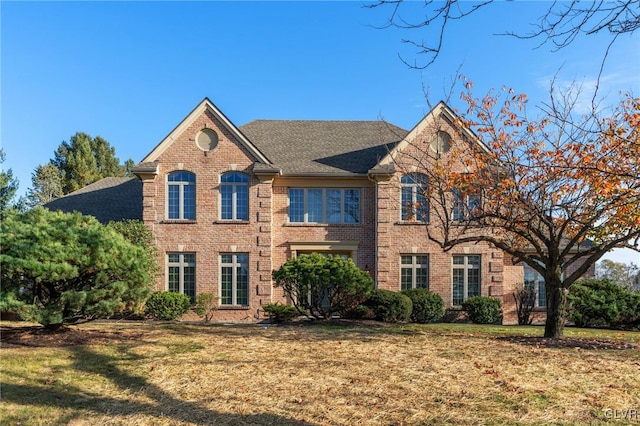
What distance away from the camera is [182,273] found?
18422 millimetres

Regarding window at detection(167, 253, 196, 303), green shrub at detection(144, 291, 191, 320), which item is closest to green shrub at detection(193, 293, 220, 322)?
window at detection(167, 253, 196, 303)

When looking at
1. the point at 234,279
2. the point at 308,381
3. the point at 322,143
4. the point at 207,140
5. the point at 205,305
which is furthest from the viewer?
the point at 322,143

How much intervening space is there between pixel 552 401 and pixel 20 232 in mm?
9875

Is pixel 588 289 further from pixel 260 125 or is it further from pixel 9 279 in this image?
pixel 9 279

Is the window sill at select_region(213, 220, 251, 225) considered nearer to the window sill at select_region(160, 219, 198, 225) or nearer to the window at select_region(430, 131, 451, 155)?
the window sill at select_region(160, 219, 198, 225)

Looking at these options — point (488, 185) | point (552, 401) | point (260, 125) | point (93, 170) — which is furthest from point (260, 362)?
point (93, 170)

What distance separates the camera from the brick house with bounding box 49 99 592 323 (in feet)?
60.3

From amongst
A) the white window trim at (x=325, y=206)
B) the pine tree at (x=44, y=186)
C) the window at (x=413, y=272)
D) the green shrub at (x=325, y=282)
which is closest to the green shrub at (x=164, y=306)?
the green shrub at (x=325, y=282)

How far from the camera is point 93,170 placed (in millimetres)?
40875

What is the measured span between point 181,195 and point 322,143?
22.7ft

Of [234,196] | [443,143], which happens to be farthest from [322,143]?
[443,143]

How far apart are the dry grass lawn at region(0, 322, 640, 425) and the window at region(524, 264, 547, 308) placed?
9.31 m

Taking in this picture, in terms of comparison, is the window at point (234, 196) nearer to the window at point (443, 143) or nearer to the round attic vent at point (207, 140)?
the round attic vent at point (207, 140)

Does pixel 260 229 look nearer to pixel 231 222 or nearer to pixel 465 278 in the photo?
pixel 231 222
